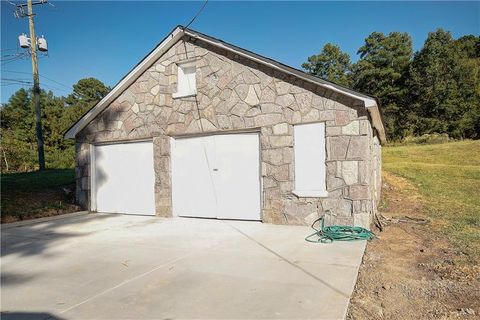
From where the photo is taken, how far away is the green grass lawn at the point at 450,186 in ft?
21.2

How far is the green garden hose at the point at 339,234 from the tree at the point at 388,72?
90.7ft

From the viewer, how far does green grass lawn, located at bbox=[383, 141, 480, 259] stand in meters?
6.45

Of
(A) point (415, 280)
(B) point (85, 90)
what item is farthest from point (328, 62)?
(A) point (415, 280)

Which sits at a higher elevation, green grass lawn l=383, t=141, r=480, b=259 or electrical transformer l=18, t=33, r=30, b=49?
electrical transformer l=18, t=33, r=30, b=49

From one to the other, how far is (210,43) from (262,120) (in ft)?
8.00

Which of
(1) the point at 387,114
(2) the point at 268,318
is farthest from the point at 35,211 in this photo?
(1) the point at 387,114

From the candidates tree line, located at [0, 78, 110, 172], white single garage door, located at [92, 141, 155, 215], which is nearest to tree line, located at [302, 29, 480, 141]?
white single garage door, located at [92, 141, 155, 215]

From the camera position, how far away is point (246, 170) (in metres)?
8.02

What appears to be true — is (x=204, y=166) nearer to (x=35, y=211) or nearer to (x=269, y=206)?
(x=269, y=206)

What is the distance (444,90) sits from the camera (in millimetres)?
30000

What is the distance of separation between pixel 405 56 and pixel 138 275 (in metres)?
38.3

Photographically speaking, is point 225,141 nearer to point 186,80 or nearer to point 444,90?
point 186,80

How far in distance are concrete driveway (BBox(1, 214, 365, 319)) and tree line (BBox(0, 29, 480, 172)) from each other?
20211mm

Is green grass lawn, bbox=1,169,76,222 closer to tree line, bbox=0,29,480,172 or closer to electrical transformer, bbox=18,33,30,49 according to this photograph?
electrical transformer, bbox=18,33,30,49
